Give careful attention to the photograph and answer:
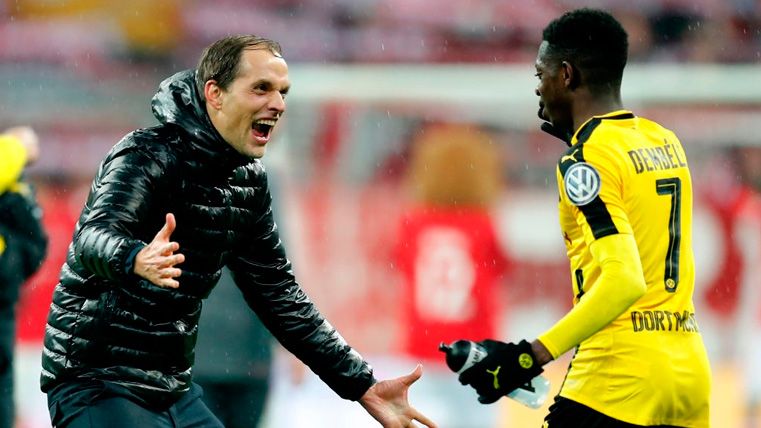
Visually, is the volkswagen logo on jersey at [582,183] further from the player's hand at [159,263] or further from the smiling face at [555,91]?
the player's hand at [159,263]

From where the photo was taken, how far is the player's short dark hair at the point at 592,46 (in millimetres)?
3756

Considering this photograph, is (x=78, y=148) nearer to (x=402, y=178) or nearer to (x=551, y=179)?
(x=402, y=178)

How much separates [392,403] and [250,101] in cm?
104

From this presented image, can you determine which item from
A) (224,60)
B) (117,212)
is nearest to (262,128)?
(224,60)

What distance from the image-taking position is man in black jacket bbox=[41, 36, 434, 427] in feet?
11.6

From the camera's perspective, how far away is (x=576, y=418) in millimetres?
3701

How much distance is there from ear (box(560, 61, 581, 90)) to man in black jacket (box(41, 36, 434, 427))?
80 cm

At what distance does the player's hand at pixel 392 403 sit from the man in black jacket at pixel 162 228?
0.09m

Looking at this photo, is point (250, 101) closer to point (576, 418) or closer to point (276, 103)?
point (276, 103)

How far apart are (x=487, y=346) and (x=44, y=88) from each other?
11.1m

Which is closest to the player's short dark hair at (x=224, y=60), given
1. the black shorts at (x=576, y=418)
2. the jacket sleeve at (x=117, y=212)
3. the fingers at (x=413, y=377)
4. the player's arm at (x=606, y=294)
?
the jacket sleeve at (x=117, y=212)

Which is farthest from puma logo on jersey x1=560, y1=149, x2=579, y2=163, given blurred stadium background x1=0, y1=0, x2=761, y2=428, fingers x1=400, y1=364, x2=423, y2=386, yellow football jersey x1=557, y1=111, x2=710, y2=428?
blurred stadium background x1=0, y1=0, x2=761, y2=428

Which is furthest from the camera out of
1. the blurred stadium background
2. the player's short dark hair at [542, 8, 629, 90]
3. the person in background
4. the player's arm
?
the blurred stadium background

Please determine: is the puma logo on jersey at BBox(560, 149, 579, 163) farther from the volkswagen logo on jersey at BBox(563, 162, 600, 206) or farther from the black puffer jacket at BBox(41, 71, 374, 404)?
the black puffer jacket at BBox(41, 71, 374, 404)
